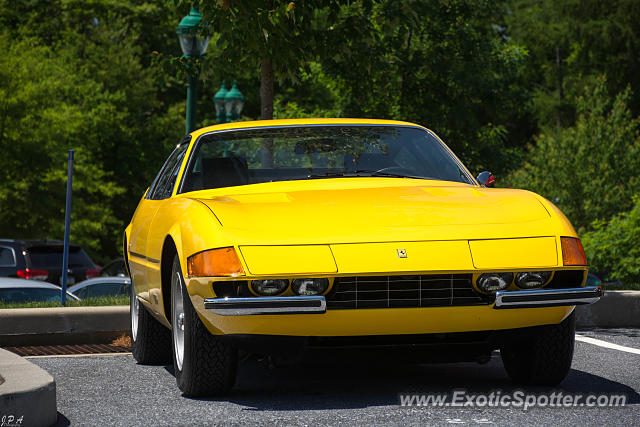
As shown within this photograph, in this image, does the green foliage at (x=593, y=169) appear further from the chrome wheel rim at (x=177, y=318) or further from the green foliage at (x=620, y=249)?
the chrome wheel rim at (x=177, y=318)

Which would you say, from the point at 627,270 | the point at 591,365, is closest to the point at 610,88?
the point at 627,270

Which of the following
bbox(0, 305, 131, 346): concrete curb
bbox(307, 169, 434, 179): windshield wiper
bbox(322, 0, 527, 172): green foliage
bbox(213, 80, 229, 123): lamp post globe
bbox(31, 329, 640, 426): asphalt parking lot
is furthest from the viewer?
bbox(213, 80, 229, 123): lamp post globe

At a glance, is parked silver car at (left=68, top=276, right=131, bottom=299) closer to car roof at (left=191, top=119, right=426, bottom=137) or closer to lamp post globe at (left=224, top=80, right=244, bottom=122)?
lamp post globe at (left=224, top=80, right=244, bottom=122)

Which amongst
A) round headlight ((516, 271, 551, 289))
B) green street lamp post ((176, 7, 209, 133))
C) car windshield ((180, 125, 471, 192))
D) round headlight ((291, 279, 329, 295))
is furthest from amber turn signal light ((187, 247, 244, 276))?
green street lamp post ((176, 7, 209, 133))

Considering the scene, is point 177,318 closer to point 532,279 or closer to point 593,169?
point 532,279

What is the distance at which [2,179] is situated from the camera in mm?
32406

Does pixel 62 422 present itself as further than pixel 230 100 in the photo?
No

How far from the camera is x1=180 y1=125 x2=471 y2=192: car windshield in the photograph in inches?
278

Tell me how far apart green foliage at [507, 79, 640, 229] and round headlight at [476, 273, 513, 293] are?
92.4ft

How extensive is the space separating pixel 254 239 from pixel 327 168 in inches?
66.2

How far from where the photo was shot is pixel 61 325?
9.08 meters

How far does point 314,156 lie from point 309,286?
191 cm

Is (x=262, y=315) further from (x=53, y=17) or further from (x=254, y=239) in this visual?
(x=53, y=17)

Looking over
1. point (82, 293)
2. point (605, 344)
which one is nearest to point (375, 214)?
point (605, 344)
